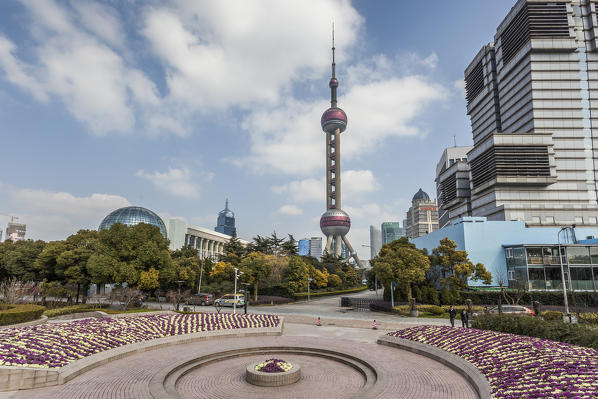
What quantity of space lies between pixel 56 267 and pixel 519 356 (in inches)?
1778

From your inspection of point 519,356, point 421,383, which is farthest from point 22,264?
point 519,356

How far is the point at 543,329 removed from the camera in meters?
16.8

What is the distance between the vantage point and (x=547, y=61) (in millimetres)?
64000

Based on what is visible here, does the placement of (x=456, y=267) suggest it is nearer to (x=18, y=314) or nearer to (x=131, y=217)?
(x=18, y=314)

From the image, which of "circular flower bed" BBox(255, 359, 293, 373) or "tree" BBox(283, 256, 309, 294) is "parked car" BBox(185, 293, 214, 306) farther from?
"circular flower bed" BBox(255, 359, 293, 373)

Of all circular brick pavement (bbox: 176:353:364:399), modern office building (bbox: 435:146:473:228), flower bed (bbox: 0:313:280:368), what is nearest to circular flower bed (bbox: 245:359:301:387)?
circular brick pavement (bbox: 176:353:364:399)

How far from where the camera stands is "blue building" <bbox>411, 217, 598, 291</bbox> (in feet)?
133

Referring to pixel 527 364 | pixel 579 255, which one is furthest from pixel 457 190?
pixel 527 364

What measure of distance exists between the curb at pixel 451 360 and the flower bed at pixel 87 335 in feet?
28.4

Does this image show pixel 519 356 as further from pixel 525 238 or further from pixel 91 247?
pixel 91 247

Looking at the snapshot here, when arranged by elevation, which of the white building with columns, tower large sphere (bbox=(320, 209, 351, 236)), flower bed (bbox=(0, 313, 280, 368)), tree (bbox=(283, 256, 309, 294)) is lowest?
flower bed (bbox=(0, 313, 280, 368))

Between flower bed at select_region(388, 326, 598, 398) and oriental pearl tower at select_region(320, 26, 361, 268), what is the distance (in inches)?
4816

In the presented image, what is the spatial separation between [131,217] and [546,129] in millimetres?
102970

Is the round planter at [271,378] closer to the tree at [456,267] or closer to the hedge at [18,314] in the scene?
the hedge at [18,314]
